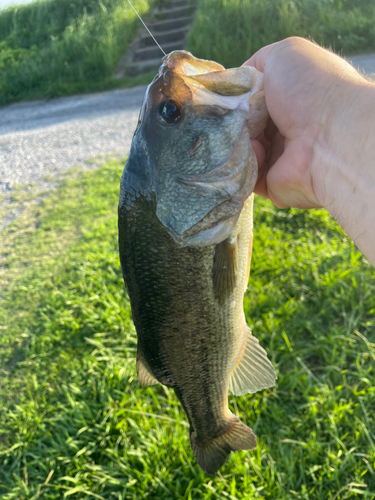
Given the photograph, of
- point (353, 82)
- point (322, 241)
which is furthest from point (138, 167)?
point (322, 241)

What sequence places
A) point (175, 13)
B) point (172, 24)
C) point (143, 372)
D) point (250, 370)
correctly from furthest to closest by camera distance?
point (175, 13) → point (172, 24) → point (250, 370) → point (143, 372)

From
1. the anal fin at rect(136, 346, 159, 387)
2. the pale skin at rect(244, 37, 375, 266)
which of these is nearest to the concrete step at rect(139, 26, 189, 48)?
the pale skin at rect(244, 37, 375, 266)

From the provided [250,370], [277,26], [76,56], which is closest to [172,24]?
[76,56]

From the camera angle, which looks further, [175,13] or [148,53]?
[175,13]

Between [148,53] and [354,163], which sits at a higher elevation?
[354,163]

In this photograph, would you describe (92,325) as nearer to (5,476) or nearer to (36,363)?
(36,363)

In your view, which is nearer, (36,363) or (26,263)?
(36,363)

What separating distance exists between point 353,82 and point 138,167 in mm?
872

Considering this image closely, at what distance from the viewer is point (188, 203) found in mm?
1365

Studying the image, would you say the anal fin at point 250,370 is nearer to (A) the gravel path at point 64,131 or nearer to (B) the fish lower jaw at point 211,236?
(B) the fish lower jaw at point 211,236

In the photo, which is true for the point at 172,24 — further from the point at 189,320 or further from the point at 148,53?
the point at 189,320

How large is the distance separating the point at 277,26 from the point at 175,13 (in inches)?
188

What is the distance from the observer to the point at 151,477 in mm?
2152

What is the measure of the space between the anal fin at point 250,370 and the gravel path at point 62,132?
5.03 meters
